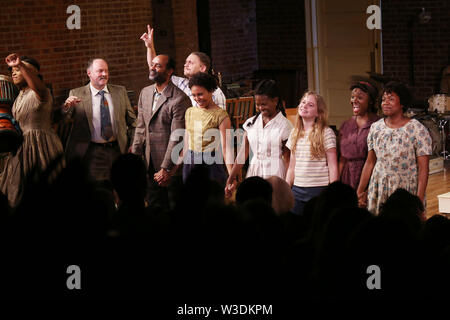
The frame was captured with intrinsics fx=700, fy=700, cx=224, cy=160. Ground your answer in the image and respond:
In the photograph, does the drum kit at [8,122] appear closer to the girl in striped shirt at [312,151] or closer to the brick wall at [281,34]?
the girl in striped shirt at [312,151]

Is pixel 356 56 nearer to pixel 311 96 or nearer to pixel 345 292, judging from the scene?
pixel 311 96

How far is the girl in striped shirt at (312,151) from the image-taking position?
4098 millimetres

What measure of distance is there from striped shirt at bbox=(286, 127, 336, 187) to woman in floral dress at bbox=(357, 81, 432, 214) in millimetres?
247

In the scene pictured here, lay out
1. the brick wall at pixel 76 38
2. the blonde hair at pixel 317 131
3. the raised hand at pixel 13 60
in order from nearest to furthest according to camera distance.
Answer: the blonde hair at pixel 317 131, the raised hand at pixel 13 60, the brick wall at pixel 76 38

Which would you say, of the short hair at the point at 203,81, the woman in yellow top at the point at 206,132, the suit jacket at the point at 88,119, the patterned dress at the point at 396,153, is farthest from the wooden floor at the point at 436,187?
the suit jacket at the point at 88,119

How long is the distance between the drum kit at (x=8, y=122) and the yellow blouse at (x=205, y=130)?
3.75 feet

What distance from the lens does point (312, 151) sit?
161 inches

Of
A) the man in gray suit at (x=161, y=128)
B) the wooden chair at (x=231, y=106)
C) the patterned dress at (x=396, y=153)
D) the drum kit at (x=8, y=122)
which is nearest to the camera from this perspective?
the drum kit at (x=8, y=122)

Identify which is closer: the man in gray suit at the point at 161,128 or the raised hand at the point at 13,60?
the man in gray suit at the point at 161,128

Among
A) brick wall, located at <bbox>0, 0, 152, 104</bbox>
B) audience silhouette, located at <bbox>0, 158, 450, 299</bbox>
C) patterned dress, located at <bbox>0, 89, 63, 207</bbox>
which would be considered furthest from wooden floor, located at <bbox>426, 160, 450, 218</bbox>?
audience silhouette, located at <bbox>0, 158, 450, 299</bbox>

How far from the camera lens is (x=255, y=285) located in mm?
809

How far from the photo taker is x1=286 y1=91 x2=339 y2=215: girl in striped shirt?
4.10 metres

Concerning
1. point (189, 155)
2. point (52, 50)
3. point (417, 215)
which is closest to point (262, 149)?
point (189, 155)
